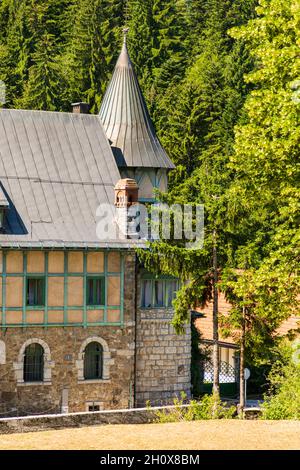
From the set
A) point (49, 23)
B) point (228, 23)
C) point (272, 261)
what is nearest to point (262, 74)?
point (272, 261)

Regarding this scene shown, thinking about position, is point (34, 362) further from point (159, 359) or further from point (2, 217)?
point (2, 217)

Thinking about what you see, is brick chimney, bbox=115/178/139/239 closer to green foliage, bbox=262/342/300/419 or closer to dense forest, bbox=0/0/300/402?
dense forest, bbox=0/0/300/402

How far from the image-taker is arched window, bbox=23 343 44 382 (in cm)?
3487

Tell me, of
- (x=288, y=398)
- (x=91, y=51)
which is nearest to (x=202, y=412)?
(x=288, y=398)

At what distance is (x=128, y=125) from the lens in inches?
1590

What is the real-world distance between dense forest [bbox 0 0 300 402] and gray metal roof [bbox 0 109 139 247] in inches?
104

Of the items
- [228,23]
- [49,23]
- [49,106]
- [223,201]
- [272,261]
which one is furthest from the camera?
[49,23]

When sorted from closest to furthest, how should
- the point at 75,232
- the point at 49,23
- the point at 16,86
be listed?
the point at 75,232, the point at 16,86, the point at 49,23

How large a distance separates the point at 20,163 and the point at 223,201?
7107 mm

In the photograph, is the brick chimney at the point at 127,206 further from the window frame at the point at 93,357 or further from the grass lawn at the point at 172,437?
the grass lawn at the point at 172,437

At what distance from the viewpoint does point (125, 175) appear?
39812mm

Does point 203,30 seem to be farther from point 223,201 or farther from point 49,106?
point 223,201

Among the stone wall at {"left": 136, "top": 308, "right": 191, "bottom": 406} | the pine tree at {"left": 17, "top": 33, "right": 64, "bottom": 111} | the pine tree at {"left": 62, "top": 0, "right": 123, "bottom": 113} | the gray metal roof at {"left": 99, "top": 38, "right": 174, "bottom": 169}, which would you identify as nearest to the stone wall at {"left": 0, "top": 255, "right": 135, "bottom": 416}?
the stone wall at {"left": 136, "top": 308, "right": 191, "bottom": 406}

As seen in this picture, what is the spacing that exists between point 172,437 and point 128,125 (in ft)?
62.9
